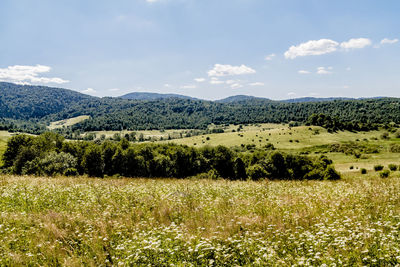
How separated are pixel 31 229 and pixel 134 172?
55.3 m

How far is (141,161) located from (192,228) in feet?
187

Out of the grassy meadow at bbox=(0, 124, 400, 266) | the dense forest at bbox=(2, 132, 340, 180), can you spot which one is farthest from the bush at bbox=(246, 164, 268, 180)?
the grassy meadow at bbox=(0, 124, 400, 266)

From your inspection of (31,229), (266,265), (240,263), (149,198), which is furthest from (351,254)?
(31,229)

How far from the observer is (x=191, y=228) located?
21.0ft

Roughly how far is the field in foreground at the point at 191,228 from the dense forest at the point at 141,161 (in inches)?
1338

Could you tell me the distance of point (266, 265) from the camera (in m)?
4.45

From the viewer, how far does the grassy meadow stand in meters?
4.72

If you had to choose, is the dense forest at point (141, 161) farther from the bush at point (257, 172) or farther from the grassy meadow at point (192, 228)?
the grassy meadow at point (192, 228)

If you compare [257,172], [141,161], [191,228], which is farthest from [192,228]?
[257,172]

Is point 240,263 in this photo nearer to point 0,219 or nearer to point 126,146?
point 0,219

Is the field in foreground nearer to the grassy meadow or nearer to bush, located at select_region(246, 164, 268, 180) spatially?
the grassy meadow

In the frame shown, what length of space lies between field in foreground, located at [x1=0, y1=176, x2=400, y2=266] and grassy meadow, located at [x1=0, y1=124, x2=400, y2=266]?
1.1 inches

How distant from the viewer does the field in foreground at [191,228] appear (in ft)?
15.6

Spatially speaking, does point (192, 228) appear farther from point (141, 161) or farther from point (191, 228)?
point (141, 161)
